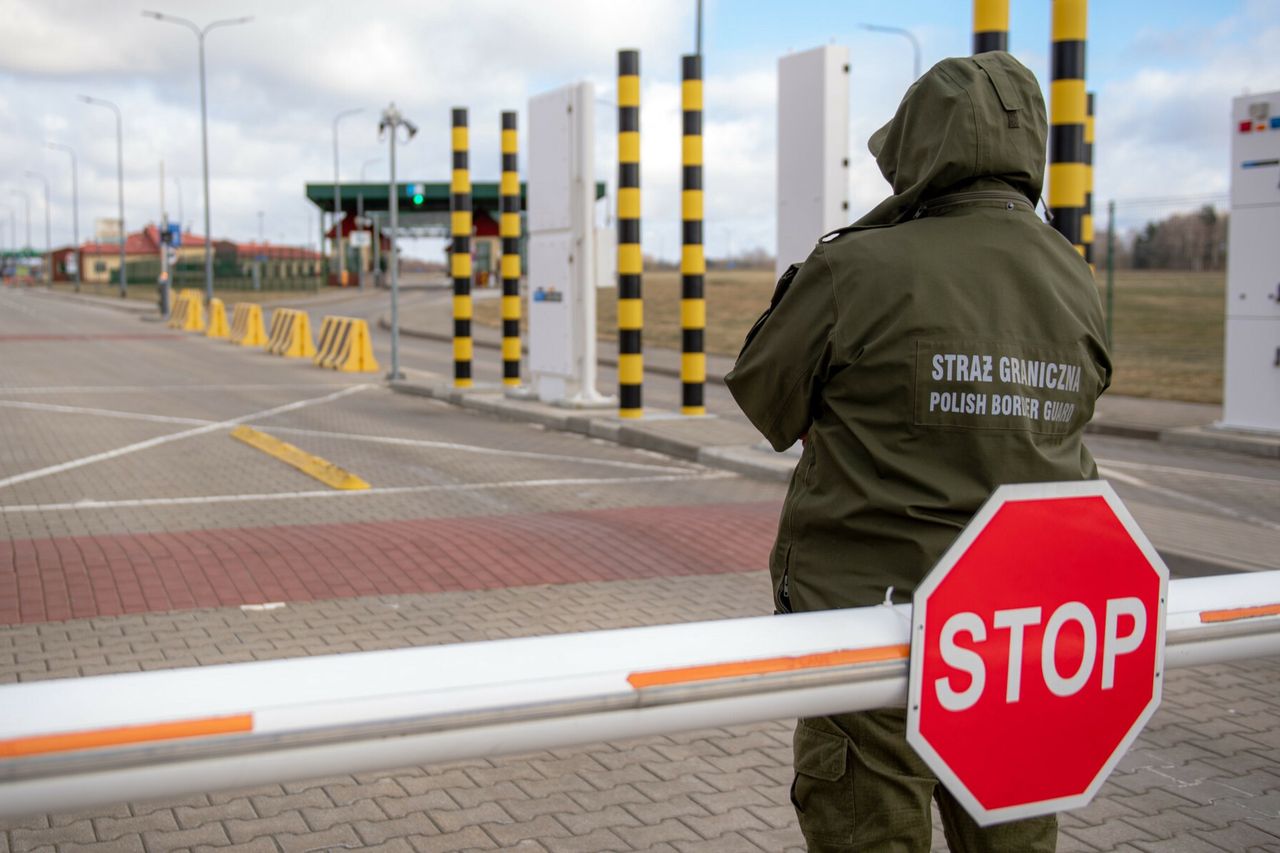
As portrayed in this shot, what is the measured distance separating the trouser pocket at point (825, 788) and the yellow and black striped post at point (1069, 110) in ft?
29.2

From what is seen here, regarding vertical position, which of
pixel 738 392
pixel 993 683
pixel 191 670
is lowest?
pixel 993 683

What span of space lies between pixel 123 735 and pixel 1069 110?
1038 cm

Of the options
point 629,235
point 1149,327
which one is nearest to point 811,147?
point 629,235

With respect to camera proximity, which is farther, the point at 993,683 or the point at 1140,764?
the point at 1140,764

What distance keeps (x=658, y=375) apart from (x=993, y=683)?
839 inches

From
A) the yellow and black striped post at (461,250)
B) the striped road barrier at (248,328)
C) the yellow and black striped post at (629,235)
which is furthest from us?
the striped road barrier at (248,328)

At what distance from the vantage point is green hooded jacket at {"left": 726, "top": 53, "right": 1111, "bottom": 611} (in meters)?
2.41

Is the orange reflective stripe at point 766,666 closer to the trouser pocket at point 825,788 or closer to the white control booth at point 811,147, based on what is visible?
the trouser pocket at point 825,788

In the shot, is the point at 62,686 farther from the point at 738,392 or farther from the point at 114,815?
the point at 114,815

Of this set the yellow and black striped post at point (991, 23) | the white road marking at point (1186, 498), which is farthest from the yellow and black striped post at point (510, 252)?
the yellow and black striped post at point (991, 23)

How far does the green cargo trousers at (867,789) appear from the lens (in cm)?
240

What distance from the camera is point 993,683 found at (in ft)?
7.16

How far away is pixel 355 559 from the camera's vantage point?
7691mm

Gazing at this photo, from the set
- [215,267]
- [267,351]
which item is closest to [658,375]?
[267,351]
